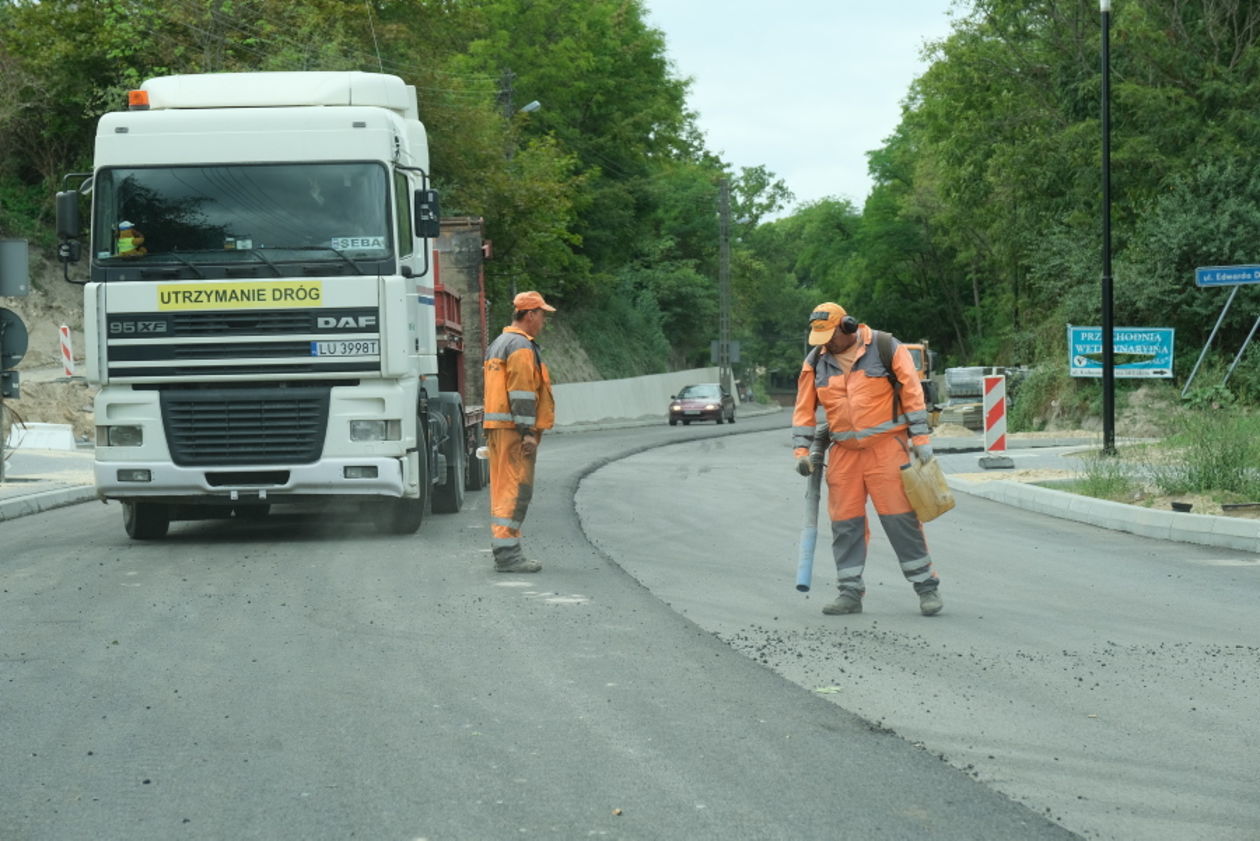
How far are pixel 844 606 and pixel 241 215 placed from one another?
6601 mm

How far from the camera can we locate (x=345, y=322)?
518 inches

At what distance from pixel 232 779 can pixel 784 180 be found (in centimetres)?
10053

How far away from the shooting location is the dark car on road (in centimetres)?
5512

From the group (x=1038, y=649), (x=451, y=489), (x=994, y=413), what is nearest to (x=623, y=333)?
(x=994, y=413)

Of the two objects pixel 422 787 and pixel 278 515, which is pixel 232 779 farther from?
pixel 278 515

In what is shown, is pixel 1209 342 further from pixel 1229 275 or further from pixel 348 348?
pixel 348 348

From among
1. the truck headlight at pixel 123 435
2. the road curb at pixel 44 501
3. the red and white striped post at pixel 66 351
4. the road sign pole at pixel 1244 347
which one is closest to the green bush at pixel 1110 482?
the truck headlight at pixel 123 435

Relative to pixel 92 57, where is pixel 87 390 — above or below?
below

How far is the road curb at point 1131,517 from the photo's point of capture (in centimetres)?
1356

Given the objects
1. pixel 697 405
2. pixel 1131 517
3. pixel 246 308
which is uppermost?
pixel 246 308

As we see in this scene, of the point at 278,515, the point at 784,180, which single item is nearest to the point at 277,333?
the point at 278,515

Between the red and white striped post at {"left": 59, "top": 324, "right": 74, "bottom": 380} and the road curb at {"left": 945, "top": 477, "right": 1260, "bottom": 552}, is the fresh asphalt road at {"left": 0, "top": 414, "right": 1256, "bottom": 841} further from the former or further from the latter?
the red and white striped post at {"left": 59, "top": 324, "right": 74, "bottom": 380}

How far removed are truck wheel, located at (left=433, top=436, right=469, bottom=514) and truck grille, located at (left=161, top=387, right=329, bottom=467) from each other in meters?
2.91

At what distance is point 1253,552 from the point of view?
13.1m
